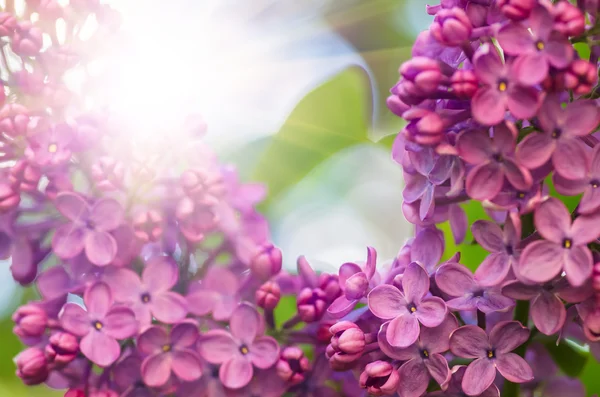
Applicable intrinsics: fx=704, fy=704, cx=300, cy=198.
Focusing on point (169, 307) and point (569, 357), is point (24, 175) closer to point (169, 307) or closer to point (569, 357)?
point (169, 307)

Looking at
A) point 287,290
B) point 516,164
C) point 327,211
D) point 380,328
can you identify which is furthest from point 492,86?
point 327,211

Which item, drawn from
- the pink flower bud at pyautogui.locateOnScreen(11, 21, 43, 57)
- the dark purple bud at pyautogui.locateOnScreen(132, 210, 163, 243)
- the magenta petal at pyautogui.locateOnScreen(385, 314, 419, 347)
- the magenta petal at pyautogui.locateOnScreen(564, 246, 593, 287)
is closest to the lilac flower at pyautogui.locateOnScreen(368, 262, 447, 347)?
the magenta petal at pyautogui.locateOnScreen(385, 314, 419, 347)

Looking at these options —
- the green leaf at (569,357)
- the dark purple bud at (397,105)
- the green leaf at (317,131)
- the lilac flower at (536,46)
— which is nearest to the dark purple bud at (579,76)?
the lilac flower at (536,46)

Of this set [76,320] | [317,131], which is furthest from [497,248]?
[317,131]

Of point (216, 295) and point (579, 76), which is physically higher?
point (579, 76)

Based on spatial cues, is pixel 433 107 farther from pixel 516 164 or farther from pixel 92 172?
→ pixel 92 172

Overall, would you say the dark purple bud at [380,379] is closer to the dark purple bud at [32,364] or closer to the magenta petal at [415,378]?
the magenta petal at [415,378]

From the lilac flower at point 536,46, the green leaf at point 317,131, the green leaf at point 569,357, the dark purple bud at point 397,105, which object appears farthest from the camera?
the green leaf at point 317,131
